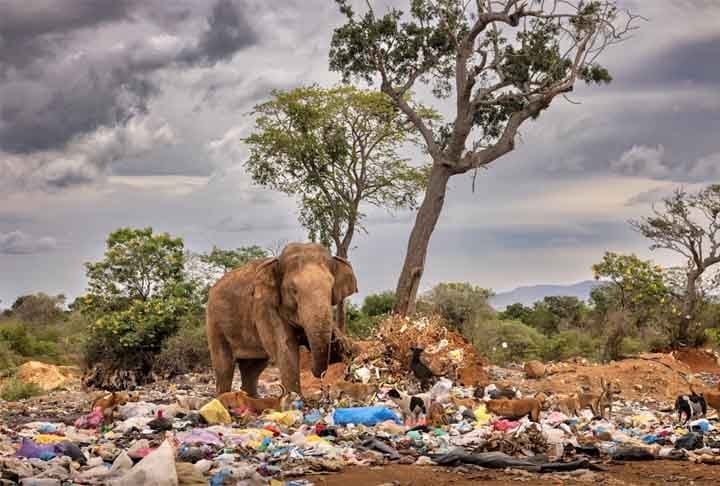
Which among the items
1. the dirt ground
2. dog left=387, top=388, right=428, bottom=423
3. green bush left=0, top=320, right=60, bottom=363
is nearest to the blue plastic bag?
dog left=387, top=388, right=428, bottom=423

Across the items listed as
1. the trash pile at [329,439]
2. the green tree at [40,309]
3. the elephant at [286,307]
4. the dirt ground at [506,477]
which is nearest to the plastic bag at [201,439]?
the trash pile at [329,439]

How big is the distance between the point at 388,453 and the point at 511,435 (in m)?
1.33

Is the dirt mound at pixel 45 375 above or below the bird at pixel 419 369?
above

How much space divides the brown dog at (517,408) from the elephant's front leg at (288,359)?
258 cm

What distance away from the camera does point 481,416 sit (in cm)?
1159

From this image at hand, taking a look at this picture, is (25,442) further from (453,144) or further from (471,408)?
(453,144)

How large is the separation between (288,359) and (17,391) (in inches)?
391

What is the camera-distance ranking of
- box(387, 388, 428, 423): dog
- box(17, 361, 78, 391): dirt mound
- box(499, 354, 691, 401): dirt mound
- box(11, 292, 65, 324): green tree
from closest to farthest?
box(387, 388, 428, 423): dog → box(499, 354, 691, 401): dirt mound → box(17, 361, 78, 391): dirt mound → box(11, 292, 65, 324): green tree

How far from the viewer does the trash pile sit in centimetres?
844

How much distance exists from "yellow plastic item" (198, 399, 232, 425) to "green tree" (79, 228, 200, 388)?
12.0 metres

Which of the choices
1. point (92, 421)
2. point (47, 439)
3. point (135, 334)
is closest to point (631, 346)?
point (135, 334)

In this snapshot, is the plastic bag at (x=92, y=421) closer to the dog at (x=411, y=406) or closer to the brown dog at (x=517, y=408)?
the dog at (x=411, y=406)

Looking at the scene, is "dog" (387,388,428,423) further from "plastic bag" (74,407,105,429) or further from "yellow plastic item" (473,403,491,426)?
"plastic bag" (74,407,105,429)

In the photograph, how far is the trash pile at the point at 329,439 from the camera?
8.44m
